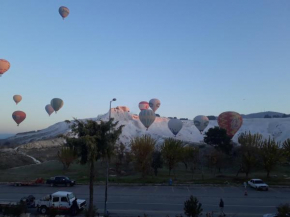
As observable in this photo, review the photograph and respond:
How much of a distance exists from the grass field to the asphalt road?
3393mm

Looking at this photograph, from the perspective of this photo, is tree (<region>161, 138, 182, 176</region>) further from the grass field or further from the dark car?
the dark car

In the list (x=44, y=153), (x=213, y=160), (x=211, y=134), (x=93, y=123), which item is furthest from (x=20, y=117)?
(x=93, y=123)

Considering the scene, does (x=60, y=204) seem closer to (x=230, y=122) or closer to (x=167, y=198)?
(x=167, y=198)

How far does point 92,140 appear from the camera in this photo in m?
17.5

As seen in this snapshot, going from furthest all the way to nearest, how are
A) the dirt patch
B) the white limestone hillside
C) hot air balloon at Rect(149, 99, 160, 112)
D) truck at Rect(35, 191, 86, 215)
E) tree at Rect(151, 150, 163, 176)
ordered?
the white limestone hillside → hot air balloon at Rect(149, 99, 160, 112) → the dirt patch → tree at Rect(151, 150, 163, 176) → truck at Rect(35, 191, 86, 215)

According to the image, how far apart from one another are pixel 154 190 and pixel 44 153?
56.3m

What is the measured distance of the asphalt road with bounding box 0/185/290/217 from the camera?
22375mm

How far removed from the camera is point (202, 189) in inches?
1265

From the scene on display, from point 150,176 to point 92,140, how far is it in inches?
1074

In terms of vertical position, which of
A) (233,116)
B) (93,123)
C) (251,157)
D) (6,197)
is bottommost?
(6,197)

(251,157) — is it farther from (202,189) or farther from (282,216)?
(282,216)

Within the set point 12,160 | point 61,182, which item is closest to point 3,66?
point 12,160

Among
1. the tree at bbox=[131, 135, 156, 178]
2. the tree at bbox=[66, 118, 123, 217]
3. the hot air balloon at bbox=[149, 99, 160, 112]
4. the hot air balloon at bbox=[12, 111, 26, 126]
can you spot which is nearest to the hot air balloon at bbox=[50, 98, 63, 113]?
the hot air balloon at bbox=[12, 111, 26, 126]

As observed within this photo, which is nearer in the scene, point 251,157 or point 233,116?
point 251,157
